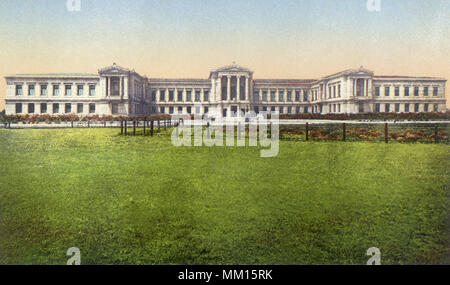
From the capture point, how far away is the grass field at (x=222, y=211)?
12.2 feet

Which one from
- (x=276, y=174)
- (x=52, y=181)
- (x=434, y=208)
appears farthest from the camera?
(x=276, y=174)

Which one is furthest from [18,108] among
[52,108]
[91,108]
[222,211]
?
[222,211]

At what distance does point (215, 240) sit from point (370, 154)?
7.81m

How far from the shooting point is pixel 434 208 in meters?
4.99

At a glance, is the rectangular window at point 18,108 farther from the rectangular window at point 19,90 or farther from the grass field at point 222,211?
the grass field at point 222,211

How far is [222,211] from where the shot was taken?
482 cm

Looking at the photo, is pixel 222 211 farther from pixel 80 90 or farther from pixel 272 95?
pixel 272 95

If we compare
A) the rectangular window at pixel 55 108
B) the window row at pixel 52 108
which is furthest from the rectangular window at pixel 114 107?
the rectangular window at pixel 55 108

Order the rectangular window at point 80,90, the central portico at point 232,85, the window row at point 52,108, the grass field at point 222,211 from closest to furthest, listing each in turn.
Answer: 1. the grass field at point 222,211
2. the central portico at point 232,85
3. the rectangular window at point 80,90
4. the window row at point 52,108

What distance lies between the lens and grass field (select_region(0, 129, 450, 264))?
3.72 meters

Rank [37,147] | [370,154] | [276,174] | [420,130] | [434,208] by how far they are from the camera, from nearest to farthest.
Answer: [434,208], [276,174], [370,154], [37,147], [420,130]

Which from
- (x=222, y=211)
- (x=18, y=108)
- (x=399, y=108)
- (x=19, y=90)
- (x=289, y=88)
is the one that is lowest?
(x=222, y=211)

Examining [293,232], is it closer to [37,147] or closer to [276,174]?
[276,174]
